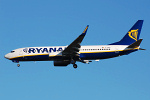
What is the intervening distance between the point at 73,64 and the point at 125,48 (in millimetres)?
10987

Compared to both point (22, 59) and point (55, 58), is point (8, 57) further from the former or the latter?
point (55, 58)

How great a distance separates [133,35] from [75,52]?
13772mm

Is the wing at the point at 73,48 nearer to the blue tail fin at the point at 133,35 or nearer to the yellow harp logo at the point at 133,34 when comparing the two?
the blue tail fin at the point at 133,35

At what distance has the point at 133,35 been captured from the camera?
74.1 m

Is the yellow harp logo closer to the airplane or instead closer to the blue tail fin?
the blue tail fin

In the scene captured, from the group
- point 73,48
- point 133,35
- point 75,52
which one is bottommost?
point 75,52

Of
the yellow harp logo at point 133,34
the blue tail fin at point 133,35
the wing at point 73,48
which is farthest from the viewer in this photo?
the yellow harp logo at point 133,34

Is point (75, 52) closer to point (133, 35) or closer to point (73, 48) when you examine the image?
point (73, 48)

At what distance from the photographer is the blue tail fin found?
7306 cm

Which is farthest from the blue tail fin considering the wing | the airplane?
the wing

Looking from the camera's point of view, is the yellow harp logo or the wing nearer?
the wing

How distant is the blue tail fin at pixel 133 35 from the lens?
7306cm

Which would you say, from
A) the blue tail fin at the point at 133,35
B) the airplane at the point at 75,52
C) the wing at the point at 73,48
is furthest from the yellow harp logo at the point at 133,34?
the wing at the point at 73,48

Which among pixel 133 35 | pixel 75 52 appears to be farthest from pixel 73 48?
pixel 133 35
